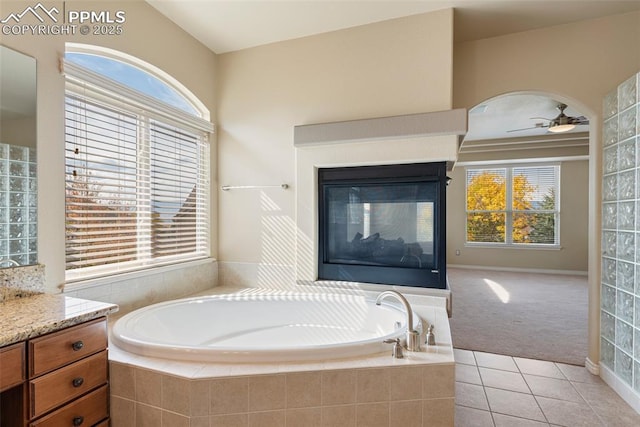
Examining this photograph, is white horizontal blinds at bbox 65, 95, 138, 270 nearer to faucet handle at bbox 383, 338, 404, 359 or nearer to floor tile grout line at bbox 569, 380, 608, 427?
faucet handle at bbox 383, 338, 404, 359

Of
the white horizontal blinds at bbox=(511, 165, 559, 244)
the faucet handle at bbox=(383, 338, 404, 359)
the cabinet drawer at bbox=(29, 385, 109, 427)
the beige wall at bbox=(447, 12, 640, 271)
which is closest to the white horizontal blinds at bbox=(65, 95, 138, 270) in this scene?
the cabinet drawer at bbox=(29, 385, 109, 427)

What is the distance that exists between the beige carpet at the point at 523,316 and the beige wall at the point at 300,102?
1977 millimetres

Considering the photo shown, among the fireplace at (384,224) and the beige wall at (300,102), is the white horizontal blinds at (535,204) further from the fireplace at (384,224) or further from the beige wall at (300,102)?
the beige wall at (300,102)

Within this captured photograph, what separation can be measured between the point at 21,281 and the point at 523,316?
4.60 meters

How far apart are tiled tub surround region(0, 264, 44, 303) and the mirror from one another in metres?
0.04

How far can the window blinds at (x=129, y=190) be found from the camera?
1979mm

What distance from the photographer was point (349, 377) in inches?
57.6

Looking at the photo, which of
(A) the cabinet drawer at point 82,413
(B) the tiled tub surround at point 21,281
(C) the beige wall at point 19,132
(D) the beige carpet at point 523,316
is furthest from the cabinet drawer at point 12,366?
(D) the beige carpet at point 523,316

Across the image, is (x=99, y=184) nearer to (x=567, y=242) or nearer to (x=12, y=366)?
(x=12, y=366)

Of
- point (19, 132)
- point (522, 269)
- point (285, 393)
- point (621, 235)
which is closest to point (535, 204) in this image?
point (522, 269)

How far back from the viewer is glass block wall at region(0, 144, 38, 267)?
62.4 inches

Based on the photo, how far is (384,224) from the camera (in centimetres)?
274

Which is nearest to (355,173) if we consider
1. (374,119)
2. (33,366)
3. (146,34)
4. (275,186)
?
(374,119)

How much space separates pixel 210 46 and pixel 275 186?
4.73 feet
